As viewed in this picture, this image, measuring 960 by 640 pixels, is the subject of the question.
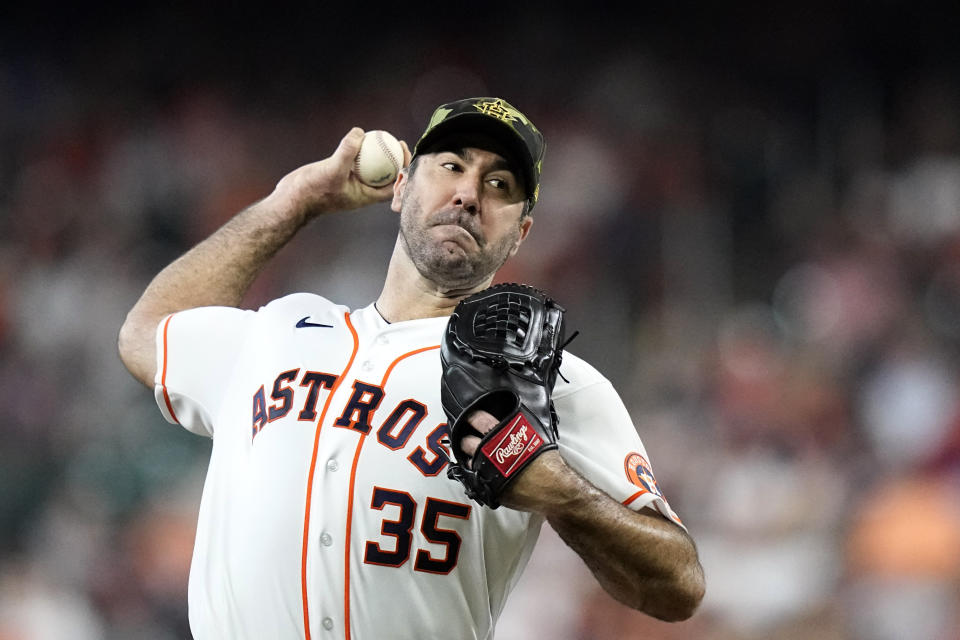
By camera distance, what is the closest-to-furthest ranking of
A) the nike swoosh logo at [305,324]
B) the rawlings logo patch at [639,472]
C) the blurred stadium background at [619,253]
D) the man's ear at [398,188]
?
the rawlings logo patch at [639,472], the nike swoosh logo at [305,324], the man's ear at [398,188], the blurred stadium background at [619,253]

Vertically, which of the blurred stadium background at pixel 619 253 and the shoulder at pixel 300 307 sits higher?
the blurred stadium background at pixel 619 253

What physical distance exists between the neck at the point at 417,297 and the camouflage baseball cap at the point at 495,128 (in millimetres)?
257

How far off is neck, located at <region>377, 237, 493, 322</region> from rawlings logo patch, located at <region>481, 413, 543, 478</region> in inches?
30.0


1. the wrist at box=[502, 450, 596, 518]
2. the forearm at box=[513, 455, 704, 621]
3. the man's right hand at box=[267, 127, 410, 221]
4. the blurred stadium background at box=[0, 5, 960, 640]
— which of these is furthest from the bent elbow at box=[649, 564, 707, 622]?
the blurred stadium background at box=[0, 5, 960, 640]

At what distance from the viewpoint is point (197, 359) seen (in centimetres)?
225

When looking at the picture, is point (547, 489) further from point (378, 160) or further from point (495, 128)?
point (378, 160)

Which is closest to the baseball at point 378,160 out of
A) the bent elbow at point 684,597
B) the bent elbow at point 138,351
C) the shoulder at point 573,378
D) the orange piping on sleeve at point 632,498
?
the bent elbow at point 138,351

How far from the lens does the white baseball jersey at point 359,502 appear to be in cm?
185

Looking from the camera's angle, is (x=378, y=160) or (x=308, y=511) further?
(x=378, y=160)

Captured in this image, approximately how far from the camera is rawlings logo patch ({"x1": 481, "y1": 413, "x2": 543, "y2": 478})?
1.55 meters

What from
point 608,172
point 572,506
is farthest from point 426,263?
point 608,172

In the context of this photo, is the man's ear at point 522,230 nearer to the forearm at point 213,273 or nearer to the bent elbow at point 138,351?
the forearm at point 213,273

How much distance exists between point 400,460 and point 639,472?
435 mm

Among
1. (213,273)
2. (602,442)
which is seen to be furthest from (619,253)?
(602,442)
